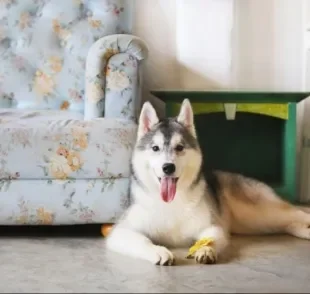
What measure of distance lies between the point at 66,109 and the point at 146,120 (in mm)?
894

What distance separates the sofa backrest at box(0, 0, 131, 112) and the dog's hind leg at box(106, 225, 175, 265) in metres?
1.02

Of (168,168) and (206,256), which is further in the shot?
(168,168)

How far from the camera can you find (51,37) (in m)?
3.20

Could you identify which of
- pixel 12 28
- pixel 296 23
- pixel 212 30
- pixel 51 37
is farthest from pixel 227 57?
pixel 12 28

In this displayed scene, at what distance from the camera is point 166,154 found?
219cm

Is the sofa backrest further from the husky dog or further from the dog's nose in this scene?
the dog's nose

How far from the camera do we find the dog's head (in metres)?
2.19

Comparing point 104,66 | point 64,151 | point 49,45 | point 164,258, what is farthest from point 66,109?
point 164,258

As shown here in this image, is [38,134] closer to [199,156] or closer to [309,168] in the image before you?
[199,156]

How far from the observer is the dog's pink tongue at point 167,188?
2.20 meters

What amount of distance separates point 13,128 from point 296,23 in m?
1.80

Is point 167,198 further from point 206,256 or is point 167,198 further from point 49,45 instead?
point 49,45

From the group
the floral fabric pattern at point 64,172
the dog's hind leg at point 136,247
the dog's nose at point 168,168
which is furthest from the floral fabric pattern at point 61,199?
the dog's nose at point 168,168

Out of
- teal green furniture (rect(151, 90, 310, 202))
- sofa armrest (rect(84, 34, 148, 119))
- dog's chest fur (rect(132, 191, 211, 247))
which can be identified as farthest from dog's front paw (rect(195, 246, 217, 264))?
teal green furniture (rect(151, 90, 310, 202))
